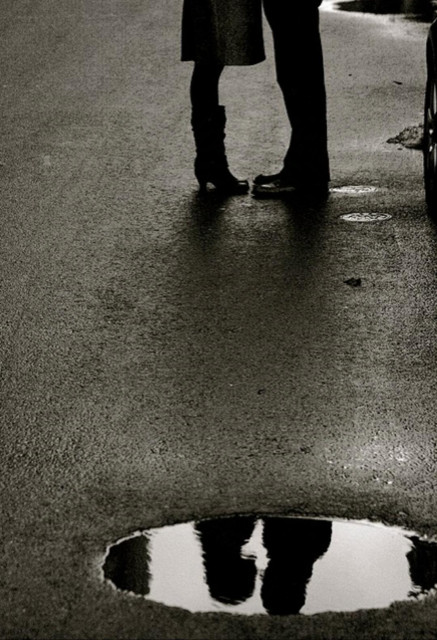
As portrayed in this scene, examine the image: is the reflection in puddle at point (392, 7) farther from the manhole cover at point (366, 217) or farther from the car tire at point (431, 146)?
the manhole cover at point (366, 217)

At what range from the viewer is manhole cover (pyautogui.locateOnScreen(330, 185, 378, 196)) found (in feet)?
25.8

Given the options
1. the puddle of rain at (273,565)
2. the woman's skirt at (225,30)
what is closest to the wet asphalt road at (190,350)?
the puddle of rain at (273,565)

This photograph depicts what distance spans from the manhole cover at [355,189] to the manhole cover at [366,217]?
1.44 ft

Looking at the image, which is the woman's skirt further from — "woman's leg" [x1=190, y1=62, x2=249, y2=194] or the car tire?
the car tire

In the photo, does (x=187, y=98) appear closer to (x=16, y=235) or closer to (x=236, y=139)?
(x=236, y=139)

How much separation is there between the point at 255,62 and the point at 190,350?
9.33 feet

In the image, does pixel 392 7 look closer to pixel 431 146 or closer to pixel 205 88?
pixel 205 88

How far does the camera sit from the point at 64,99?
10430mm

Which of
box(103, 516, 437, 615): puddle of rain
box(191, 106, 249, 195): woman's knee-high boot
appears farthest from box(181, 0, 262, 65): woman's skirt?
box(103, 516, 437, 615): puddle of rain

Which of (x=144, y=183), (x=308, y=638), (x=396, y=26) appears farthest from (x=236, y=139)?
(x=308, y=638)

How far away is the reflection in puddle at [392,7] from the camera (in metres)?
14.4

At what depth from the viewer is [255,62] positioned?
7719 millimetres


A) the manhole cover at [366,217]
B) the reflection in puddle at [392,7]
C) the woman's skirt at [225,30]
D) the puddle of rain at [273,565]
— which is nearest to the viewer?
the puddle of rain at [273,565]

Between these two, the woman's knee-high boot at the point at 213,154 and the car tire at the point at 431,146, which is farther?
the woman's knee-high boot at the point at 213,154
